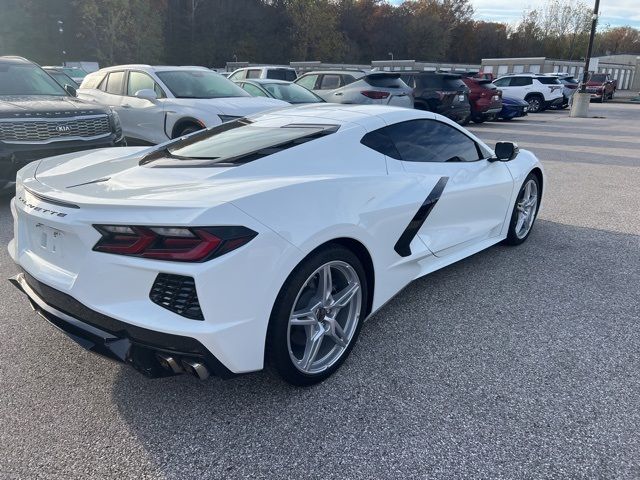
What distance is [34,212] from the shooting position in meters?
2.58

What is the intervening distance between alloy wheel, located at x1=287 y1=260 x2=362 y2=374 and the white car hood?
516cm

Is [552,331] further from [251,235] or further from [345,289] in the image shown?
[251,235]

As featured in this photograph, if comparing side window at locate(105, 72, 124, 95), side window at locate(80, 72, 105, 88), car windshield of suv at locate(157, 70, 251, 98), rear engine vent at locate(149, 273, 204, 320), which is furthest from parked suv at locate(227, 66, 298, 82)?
rear engine vent at locate(149, 273, 204, 320)

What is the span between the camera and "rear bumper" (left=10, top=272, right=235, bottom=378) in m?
2.17

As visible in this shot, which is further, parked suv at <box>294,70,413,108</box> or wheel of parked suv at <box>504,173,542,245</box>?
parked suv at <box>294,70,413,108</box>

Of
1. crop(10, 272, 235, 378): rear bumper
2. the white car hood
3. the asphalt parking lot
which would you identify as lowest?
the asphalt parking lot

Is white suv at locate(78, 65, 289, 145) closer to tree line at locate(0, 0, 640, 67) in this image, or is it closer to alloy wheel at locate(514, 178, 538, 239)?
alloy wheel at locate(514, 178, 538, 239)

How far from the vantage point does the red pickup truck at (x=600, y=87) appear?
33156 mm

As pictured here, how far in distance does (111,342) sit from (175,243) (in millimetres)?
557

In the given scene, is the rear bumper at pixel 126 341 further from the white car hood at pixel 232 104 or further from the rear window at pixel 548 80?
the rear window at pixel 548 80

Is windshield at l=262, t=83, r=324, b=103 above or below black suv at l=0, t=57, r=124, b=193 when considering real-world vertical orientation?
above

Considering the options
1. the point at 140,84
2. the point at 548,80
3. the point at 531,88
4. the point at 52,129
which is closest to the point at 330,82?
the point at 140,84

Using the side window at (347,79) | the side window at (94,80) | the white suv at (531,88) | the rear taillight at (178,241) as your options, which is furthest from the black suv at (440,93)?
the rear taillight at (178,241)

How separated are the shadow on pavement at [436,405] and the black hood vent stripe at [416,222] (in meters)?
0.59
